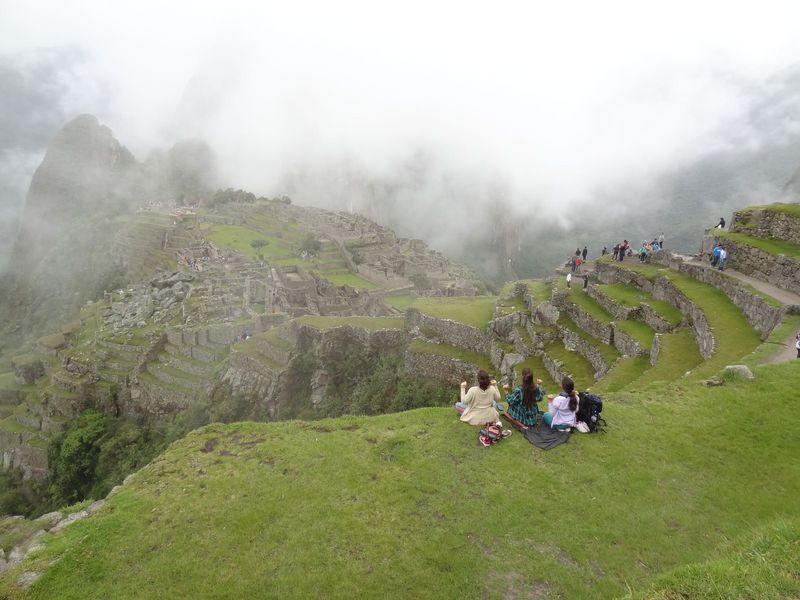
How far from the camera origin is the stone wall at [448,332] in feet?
79.2

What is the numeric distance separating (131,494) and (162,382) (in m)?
24.5

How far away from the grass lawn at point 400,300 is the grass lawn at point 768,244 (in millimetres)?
26392

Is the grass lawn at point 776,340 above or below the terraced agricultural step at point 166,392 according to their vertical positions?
above

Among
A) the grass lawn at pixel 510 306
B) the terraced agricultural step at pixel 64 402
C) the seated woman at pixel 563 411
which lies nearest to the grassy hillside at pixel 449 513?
the seated woman at pixel 563 411

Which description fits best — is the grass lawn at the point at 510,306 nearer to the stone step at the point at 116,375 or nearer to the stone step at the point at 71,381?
the stone step at the point at 116,375

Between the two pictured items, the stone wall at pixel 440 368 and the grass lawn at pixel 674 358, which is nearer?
the grass lawn at pixel 674 358

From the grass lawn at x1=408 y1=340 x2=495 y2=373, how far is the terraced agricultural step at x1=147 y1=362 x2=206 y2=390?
1401 cm

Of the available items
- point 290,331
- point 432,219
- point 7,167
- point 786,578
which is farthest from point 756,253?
point 7,167

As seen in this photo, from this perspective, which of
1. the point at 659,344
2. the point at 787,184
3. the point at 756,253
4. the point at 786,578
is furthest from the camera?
the point at 787,184

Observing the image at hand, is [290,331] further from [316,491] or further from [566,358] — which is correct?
[316,491]

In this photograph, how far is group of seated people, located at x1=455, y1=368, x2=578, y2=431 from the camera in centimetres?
984

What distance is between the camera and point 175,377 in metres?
30.8

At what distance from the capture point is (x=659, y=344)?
53.6 feet

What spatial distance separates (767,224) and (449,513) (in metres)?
19.1
